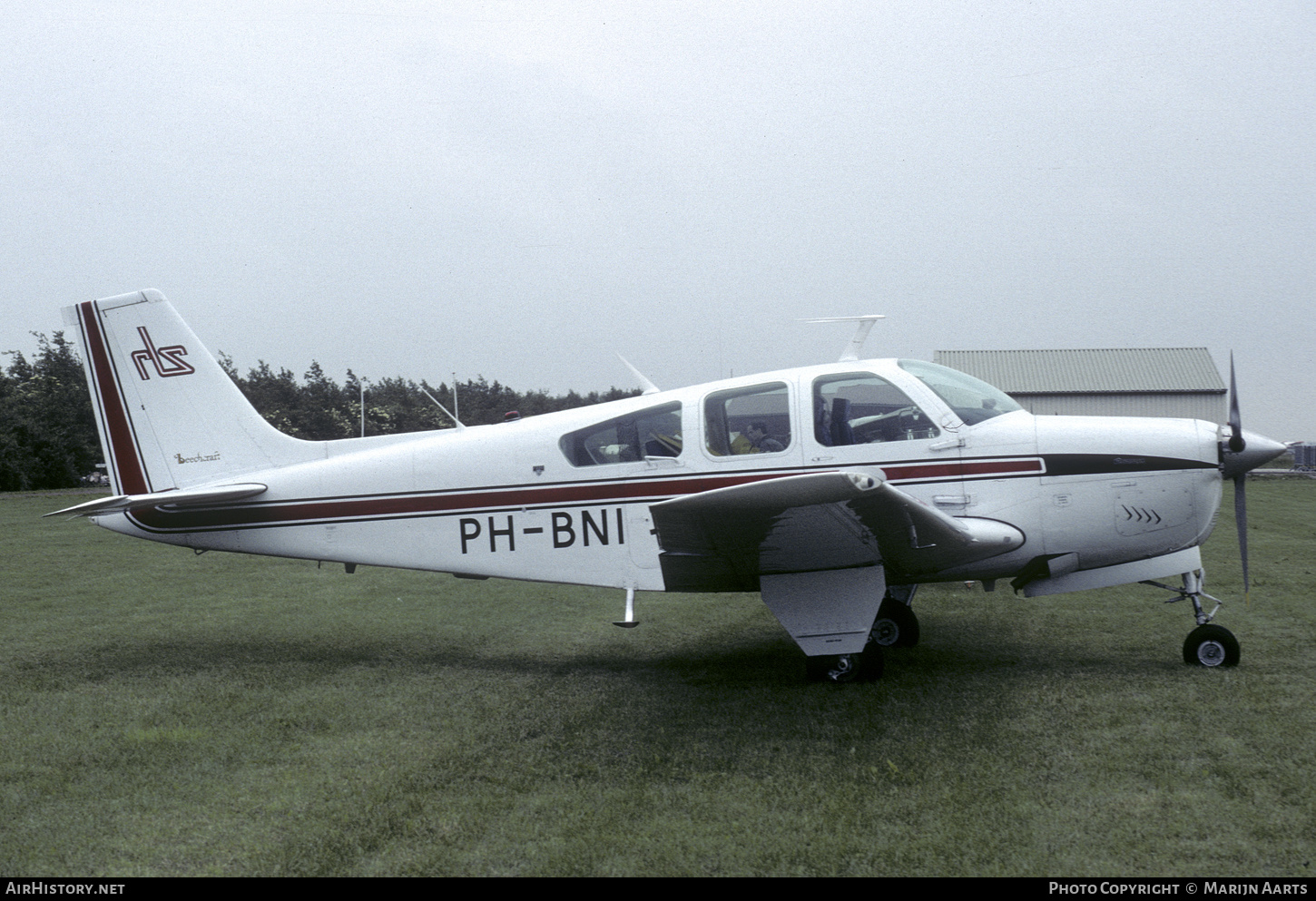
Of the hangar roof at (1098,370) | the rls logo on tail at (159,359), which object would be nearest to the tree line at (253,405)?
the hangar roof at (1098,370)

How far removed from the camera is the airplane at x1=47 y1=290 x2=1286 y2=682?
5.27 m

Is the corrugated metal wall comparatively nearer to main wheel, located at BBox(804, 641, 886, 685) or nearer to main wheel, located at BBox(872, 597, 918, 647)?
main wheel, located at BBox(872, 597, 918, 647)

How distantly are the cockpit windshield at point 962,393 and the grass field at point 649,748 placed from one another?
5.66ft

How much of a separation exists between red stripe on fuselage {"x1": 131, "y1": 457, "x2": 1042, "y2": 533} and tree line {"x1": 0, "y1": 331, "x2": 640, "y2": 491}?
2386cm

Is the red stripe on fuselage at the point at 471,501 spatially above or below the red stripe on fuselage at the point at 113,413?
below

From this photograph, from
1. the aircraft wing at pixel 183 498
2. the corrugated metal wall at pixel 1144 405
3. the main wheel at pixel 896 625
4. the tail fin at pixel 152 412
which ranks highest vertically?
the tail fin at pixel 152 412

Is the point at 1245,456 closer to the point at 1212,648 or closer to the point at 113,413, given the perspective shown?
the point at 1212,648

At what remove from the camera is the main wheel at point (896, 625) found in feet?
21.5

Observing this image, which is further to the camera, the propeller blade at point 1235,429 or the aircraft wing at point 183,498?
the aircraft wing at point 183,498

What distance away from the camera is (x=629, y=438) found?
593cm

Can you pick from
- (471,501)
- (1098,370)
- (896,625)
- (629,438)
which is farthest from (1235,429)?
(1098,370)

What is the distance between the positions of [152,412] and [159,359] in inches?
16.8

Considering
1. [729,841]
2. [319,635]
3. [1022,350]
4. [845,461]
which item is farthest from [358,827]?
[1022,350]

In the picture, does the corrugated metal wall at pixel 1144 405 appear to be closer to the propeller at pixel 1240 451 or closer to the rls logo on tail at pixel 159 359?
the propeller at pixel 1240 451
